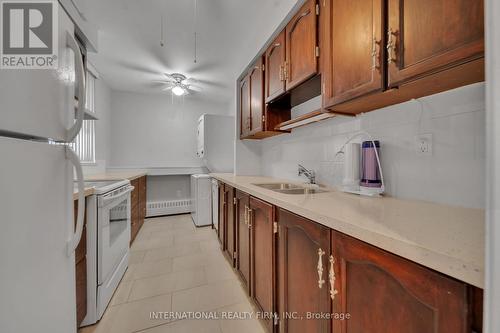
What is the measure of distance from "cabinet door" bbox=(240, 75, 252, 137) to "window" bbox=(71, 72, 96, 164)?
2.26 metres

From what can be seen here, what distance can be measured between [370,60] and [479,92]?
429 millimetres

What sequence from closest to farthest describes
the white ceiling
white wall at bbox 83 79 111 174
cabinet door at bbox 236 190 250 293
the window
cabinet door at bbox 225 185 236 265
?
cabinet door at bbox 236 190 250 293, the white ceiling, cabinet door at bbox 225 185 236 265, the window, white wall at bbox 83 79 111 174

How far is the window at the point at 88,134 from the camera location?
9.17 feet

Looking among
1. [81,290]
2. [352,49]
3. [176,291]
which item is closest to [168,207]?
[176,291]

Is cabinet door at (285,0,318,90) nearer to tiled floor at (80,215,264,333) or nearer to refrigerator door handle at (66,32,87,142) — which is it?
refrigerator door handle at (66,32,87,142)

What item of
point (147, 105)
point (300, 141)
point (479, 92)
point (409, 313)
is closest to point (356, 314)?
point (409, 313)

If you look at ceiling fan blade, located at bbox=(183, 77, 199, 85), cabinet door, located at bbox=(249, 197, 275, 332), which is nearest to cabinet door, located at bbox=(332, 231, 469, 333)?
Answer: cabinet door, located at bbox=(249, 197, 275, 332)

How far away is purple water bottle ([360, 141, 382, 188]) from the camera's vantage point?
3.62ft

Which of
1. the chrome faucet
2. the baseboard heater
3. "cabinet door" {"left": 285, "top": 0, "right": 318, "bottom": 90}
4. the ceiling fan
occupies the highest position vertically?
the ceiling fan

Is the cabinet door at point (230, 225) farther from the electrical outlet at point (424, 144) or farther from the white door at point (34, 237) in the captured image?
the electrical outlet at point (424, 144)

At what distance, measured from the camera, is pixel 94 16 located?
6.01 feet

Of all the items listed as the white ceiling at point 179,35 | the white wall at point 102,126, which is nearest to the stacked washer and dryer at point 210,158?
the white ceiling at point 179,35

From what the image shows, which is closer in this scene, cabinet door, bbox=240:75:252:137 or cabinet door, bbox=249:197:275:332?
cabinet door, bbox=249:197:275:332

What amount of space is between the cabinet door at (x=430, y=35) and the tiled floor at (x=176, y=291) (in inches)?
65.8
